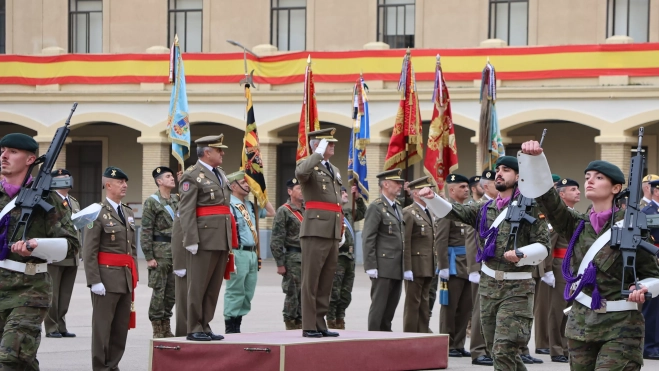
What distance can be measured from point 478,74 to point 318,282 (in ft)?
59.1

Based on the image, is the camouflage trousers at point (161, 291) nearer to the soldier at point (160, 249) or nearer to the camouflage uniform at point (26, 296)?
the soldier at point (160, 249)

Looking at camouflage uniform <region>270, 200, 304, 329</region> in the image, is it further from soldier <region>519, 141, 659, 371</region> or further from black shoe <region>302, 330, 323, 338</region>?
soldier <region>519, 141, 659, 371</region>

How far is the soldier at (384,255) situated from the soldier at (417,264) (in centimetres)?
9

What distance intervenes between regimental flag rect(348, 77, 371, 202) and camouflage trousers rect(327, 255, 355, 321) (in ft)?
2.93

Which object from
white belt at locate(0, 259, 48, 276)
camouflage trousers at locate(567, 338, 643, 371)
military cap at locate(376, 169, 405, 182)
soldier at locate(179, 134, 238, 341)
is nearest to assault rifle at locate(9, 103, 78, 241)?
white belt at locate(0, 259, 48, 276)

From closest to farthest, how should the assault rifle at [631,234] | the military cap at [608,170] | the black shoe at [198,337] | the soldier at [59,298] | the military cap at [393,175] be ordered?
the assault rifle at [631,234]
the military cap at [608,170]
the black shoe at [198,337]
the military cap at [393,175]
the soldier at [59,298]

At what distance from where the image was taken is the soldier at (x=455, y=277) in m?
12.9

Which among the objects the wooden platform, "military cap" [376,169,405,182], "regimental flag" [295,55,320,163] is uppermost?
"regimental flag" [295,55,320,163]

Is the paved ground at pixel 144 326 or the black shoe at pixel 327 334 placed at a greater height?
the black shoe at pixel 327 334

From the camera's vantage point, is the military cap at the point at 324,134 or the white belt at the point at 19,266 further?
the military cap at the point at 324,134

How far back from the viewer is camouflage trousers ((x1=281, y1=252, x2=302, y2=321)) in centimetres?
1407

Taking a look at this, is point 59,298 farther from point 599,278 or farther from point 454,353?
point 599,278

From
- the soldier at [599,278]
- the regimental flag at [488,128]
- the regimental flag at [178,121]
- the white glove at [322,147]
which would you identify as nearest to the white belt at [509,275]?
the soldier at [599,278]

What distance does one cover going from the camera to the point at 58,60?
105 feet
